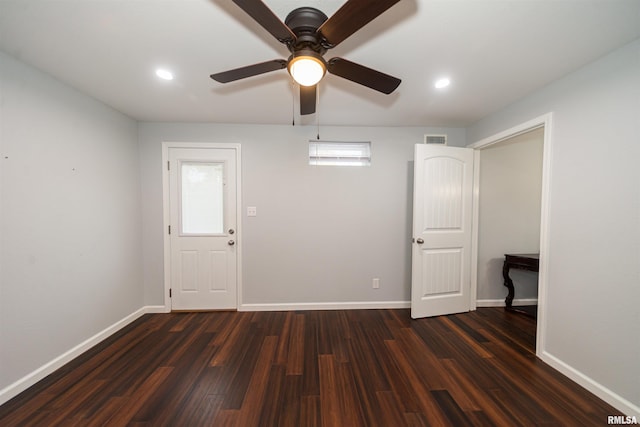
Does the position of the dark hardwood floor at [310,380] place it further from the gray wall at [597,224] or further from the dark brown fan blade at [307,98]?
the dark brown fan blade at [307,98]

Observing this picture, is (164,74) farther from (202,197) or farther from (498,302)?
(498,302)

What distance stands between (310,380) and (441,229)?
2.11m

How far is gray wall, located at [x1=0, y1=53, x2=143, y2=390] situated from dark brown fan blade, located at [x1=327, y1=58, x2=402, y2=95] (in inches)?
87.9

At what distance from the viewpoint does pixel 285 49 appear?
4.60ft

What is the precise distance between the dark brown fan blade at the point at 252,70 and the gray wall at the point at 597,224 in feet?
7.22

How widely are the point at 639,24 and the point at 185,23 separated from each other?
262 centimetres

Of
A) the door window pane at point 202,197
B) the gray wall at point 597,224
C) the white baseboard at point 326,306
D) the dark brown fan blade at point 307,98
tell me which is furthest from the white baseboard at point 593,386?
the door window pane at point 202,197

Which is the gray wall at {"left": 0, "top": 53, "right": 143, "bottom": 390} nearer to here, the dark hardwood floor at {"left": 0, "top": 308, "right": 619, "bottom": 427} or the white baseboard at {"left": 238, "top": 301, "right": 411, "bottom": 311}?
the dark hardwood floor at {"left": 0, "top": 308, "right": 619, "bottom": 427}

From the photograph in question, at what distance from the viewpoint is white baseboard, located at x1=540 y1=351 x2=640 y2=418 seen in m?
1.34

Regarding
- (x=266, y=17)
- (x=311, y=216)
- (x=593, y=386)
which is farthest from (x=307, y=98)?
(x=593, y=386)

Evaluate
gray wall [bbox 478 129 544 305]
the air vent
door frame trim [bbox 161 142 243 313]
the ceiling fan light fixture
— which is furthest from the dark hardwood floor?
the air vent

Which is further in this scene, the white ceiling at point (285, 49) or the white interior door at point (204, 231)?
the white interior door at point (204, 231)

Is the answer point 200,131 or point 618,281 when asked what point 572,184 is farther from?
point 200,131

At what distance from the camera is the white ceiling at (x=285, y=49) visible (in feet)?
3.72
